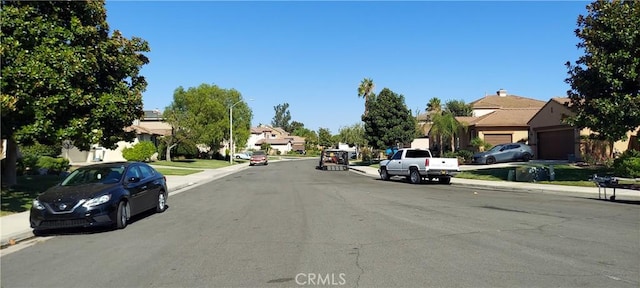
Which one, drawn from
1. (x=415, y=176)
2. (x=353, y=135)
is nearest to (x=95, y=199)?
(x=415, y=176)

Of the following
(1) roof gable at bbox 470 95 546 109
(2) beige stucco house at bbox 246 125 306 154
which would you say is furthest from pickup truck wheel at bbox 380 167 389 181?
(2) beige stucco house at bbox 246 125 306 154

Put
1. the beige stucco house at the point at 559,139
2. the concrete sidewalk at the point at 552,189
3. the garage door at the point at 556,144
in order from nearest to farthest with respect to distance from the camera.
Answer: the concrete sidewalk at the point at 552,189 → the beige stucco house at the point at 559,139 → the garage door at the point at 556,144

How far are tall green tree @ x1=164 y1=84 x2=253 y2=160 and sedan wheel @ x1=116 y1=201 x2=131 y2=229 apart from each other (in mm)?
39539

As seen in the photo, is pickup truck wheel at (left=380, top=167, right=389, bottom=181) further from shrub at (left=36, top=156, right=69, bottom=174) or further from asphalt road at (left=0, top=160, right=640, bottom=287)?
shrub at (left=36, top=156, right=69, bottom=174)

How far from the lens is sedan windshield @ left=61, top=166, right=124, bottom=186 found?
37.8 feet

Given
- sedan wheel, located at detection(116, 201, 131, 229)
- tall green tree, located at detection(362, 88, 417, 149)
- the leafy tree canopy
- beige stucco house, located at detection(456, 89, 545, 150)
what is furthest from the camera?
tall green tree, located at detection(362, 88, 417, 149)

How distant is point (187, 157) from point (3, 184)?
129ft

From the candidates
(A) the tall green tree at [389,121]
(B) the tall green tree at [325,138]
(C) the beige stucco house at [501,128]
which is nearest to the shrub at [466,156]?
(C) the beige stucco house at [501,128]

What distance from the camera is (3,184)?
731 inches

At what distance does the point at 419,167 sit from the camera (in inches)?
973

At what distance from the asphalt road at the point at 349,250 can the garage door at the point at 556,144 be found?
22.6 meters

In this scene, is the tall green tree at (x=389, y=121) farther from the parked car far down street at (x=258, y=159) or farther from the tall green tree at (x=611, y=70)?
the tall green tree at (x=611, y=70)

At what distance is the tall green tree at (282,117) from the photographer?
195m

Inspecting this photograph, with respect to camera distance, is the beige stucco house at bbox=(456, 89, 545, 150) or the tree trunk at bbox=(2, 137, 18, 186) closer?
the tree trunk at bbox=(2, 137, 18, 186)
